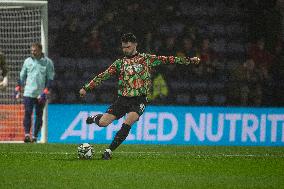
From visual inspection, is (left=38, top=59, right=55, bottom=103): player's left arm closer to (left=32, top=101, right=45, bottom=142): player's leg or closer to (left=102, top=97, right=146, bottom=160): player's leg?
(left=32, top=101, right=45, bottom=142): player's leg

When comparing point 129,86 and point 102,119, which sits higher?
point 129,86

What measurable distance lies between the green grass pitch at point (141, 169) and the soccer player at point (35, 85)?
8.86 feet

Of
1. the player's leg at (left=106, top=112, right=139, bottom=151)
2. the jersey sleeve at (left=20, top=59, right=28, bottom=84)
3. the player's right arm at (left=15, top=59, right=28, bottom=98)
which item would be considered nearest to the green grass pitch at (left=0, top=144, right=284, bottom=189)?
the player's leg at (left=106, top=112, right=139, bottom=151)

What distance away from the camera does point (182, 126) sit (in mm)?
19750

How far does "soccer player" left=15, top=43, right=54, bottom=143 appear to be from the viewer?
17.9 metres

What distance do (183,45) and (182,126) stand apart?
337 cm

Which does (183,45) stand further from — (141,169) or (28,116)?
(141,169)

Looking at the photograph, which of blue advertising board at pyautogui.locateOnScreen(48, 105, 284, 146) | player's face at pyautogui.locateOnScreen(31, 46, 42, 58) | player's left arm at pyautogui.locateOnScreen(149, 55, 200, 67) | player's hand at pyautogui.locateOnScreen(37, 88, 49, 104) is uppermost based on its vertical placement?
player's face at pyautogui.locateOnScreen(31, 46, 42, 58)

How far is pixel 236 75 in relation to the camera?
70.5ft

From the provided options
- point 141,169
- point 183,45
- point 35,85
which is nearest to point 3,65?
point 35,85

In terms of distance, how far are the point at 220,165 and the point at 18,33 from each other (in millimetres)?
8078

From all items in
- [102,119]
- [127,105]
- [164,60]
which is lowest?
[102,119]

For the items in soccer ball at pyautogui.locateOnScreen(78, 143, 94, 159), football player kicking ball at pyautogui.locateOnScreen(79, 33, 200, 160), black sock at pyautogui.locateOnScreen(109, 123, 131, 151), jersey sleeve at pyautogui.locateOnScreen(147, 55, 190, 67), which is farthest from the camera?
jersey sleeve at pyautogui.locateOnScreen(147, 55, 190, 67)

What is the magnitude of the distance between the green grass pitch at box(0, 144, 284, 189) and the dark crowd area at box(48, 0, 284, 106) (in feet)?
19.1
